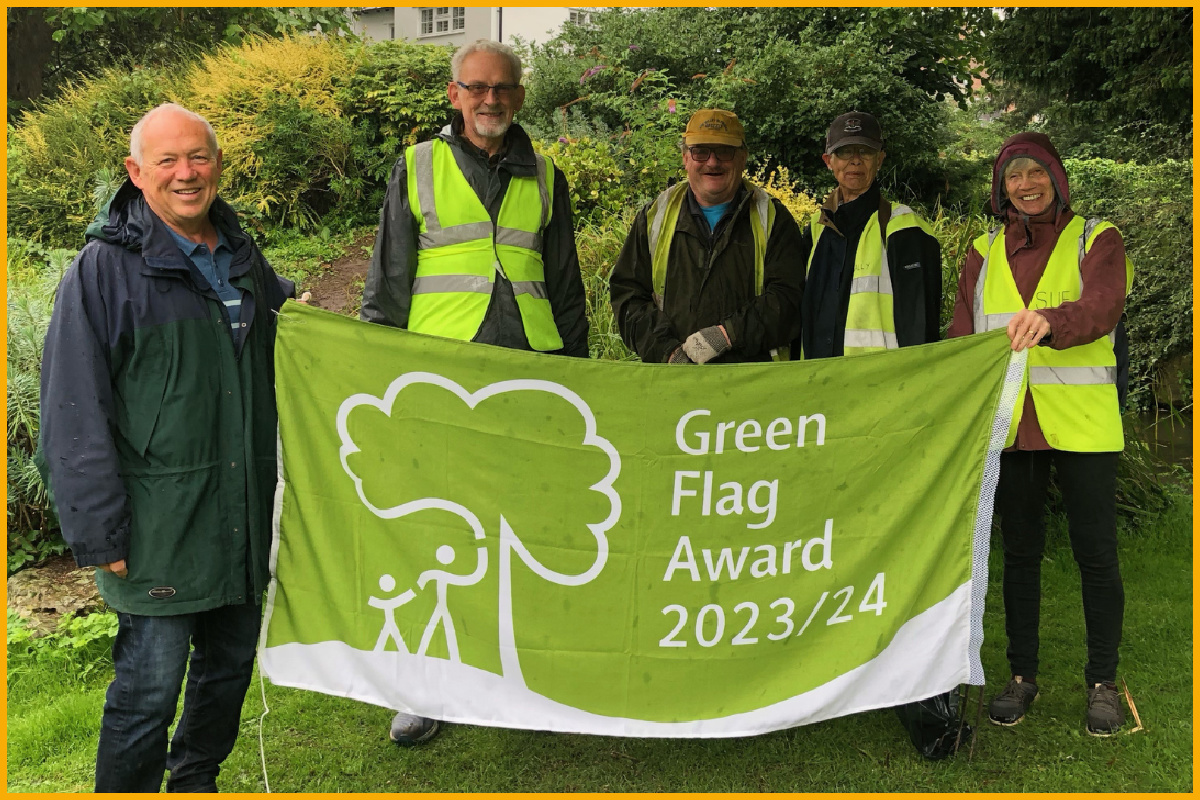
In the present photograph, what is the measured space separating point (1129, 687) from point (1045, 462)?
1.26m

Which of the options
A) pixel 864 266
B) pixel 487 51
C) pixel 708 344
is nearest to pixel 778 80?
pixel 864 266

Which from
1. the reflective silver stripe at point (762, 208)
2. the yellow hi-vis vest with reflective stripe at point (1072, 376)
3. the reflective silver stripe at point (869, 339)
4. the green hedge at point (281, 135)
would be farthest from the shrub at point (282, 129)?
the yellow hi-vis vest with reflective stripe at point (1072, 376)

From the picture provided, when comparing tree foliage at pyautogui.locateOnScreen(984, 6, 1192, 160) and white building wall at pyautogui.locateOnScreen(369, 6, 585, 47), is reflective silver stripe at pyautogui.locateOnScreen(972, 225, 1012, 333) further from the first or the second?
white building wall at pyautogui.locateOnScreen(369, 6, 585, 47)

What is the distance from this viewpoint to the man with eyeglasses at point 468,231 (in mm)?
3449

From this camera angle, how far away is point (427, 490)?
9.39ft

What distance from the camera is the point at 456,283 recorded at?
3.46 m

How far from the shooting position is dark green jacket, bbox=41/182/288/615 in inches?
97.1

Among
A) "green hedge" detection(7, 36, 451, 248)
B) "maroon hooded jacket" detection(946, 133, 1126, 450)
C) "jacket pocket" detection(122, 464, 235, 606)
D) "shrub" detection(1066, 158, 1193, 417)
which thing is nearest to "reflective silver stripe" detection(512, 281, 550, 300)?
"jacket pocket" detection(122, 464, 235, 606)

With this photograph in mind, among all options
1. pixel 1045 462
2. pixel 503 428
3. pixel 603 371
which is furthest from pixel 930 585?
pixel 503 428

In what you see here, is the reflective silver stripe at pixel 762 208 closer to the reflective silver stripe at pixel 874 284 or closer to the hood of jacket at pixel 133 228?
the reflective silver stripe at pixel 874 284

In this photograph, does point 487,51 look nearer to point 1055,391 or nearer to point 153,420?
point 153,420

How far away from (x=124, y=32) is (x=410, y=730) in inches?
525

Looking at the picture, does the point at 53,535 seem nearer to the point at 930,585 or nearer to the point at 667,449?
the point at 667,449

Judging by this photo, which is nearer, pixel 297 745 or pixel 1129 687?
pixel 297 745
